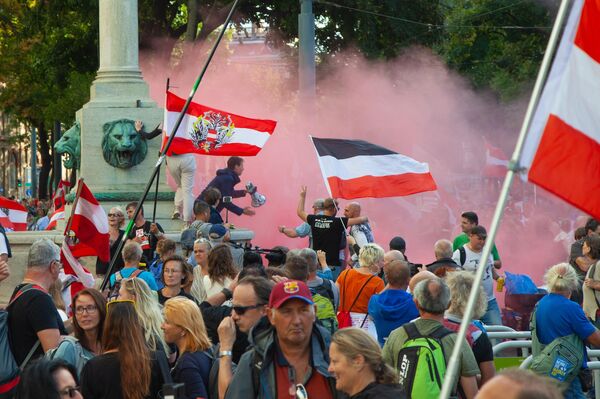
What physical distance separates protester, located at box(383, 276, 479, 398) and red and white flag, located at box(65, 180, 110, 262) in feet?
15.3

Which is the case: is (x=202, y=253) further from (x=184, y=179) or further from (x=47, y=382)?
(x=184, y=179)

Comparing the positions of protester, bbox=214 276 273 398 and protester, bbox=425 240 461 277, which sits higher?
protester, bbox=214 276 273 398

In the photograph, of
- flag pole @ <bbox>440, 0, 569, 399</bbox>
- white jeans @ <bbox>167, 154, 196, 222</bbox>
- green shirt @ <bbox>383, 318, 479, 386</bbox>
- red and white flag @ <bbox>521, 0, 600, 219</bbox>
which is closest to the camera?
flag pole @ <bbox>440, 0, 569, 399</bbox>

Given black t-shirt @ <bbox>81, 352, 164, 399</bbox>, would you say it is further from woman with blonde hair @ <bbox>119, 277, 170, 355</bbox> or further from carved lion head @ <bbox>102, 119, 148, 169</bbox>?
carved lion head @ <bbox>102, 119, 148, 169</bbox>

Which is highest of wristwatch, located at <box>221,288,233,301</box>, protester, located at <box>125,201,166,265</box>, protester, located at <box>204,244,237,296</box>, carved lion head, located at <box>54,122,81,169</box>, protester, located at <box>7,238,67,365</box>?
protester, located at <box>7,238,67,365</box>

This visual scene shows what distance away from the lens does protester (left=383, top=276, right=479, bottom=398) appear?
6828mm

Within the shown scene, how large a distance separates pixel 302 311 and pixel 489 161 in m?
22.4

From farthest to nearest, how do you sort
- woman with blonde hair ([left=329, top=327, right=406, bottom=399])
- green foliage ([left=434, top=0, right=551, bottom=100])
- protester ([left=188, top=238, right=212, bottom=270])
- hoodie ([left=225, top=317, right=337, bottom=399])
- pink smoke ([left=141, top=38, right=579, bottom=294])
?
green foliage ([left=434, top=0, right=551, bottom=100])
pink smoke ([left=141, top=38, right=579, bottom=294])
protester ([left=188, top=238, right=212, bottom=270])
hoodie ([left=225, top=317, right=337, bottom=399])
woman with blonde hair ([left=329, top=327, right=406, bottom=399])

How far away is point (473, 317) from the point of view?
7.52 meters

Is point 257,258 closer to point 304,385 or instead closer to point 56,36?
point 304,385

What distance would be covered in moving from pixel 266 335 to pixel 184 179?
38.5 feet

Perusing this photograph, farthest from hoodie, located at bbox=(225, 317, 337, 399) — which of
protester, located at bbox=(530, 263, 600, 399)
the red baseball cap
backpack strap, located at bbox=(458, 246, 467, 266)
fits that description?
backpack strap, located at bbox=(458, 246, 467, 266)

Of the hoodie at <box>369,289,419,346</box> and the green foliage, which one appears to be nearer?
the hoodie at <box>369,289,419,346</box>

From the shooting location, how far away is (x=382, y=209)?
2908 cm
